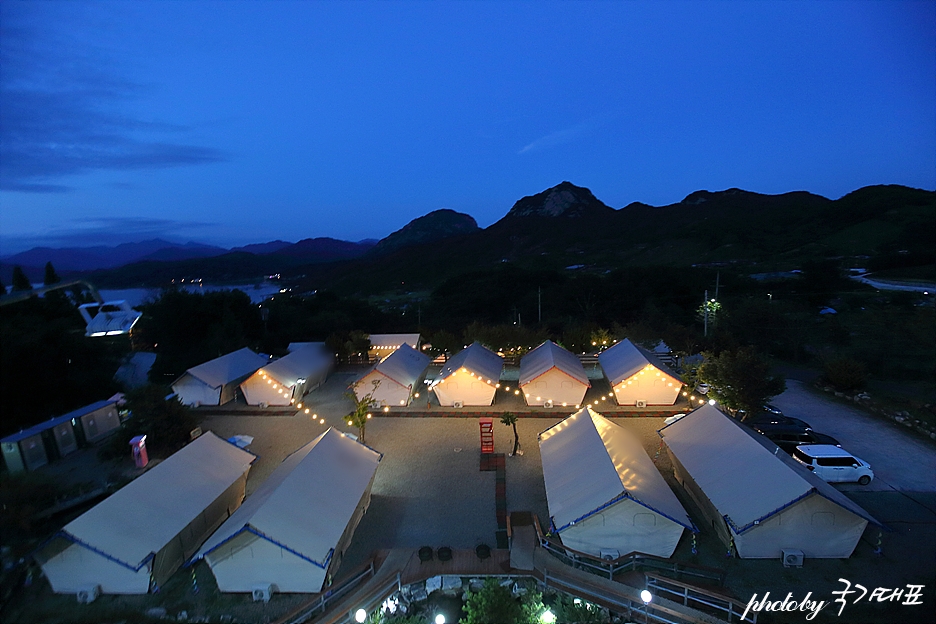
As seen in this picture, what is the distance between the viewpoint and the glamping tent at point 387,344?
2766 cm

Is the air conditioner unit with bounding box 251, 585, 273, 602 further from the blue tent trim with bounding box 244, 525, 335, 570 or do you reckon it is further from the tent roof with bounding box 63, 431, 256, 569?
the tent roof with bounding box 63, 431, 256, 569

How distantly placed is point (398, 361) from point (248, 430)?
676cm

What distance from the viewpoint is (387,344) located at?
27.9 meters

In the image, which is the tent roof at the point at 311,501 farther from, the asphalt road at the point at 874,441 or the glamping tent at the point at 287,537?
the asphalt road at the point at 874,441

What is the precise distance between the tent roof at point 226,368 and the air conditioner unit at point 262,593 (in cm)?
1353

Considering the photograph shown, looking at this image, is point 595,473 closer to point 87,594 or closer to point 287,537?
point 287,537

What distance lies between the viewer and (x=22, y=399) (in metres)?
16.8

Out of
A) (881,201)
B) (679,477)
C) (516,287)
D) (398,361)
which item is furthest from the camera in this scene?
(881,201)

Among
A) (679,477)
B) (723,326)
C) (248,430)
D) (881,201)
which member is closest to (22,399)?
(248,430)

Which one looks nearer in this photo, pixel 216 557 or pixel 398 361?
pixel 216 557

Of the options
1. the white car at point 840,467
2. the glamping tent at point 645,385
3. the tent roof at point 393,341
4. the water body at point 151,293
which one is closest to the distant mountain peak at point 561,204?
the water body at point 151,293

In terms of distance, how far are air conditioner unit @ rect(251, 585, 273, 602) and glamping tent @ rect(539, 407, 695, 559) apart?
5.64m

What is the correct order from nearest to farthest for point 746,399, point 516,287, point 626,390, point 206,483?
1. point 206,483
2. point 746,399
3. point 626,390
4. point 516,287

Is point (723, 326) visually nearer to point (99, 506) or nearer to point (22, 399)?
point (99, 506)
